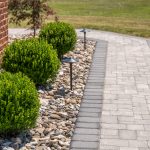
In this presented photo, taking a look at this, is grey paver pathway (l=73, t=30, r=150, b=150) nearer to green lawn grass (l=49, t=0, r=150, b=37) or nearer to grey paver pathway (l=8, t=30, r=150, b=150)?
grey paver pathway (l=8, t=30, r=150, b=150)

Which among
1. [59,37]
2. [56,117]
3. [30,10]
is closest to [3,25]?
[59,37]

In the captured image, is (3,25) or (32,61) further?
(3,25)

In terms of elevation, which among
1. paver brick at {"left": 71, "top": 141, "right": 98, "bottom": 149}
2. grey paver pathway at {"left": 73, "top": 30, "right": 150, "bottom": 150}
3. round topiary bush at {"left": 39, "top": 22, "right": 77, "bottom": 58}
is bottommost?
grey paver pathway at {"left": 73, "top": 30, "right": 150, "bottom": 150}

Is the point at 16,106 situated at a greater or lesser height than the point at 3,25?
lesser

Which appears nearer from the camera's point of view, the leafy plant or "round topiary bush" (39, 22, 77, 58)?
"round topiary bush" (39, 22, 77, 58)

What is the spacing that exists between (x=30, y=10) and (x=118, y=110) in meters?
6.55

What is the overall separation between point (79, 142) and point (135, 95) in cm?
264

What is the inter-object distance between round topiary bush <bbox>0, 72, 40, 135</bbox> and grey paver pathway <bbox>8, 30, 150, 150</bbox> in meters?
0.70

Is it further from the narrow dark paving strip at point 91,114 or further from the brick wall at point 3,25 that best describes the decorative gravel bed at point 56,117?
the brick wall at point 3,25

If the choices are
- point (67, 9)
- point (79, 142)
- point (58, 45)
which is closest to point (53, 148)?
point (79, 142)

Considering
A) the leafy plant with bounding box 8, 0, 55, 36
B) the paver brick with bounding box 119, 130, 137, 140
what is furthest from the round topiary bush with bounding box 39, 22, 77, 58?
the paver brick with bounding box 119, 130, 137, 140

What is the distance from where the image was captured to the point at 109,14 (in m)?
25.2

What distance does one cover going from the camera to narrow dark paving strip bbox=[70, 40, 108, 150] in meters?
5.59

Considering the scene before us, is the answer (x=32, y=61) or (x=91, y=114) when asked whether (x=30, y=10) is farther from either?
(x=91, y=114)
